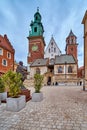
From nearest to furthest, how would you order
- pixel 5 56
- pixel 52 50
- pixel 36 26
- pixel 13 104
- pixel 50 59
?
pixel 13 104
pixel 5 56
pixel 50 59
pixel 36 26
pixel 52 50

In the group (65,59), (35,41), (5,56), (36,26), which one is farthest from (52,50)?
(5,56)

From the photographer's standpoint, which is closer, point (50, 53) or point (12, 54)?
point (12, 54)

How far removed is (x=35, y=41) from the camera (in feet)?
169

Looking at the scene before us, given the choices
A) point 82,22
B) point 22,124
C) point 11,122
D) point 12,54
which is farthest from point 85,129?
point 12,54

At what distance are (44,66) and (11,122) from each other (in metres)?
38.7

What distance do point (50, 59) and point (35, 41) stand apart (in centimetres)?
970

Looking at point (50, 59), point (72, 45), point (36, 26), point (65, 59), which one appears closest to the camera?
point (65, 59)

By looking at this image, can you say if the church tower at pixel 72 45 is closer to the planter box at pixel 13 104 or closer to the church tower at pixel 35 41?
the church tower at pixel 35 41

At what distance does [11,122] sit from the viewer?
15.1ft

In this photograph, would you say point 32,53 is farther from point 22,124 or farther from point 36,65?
point 22,124

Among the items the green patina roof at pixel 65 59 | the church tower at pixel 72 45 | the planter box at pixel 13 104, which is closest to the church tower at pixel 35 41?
the green patina roof at pixel 65 59

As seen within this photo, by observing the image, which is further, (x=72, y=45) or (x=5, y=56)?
(x=72, y=45)

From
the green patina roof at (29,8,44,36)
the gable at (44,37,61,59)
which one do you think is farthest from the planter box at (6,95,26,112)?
the gable at (44,37,61,59)

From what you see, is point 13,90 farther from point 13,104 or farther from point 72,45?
point 72,45
